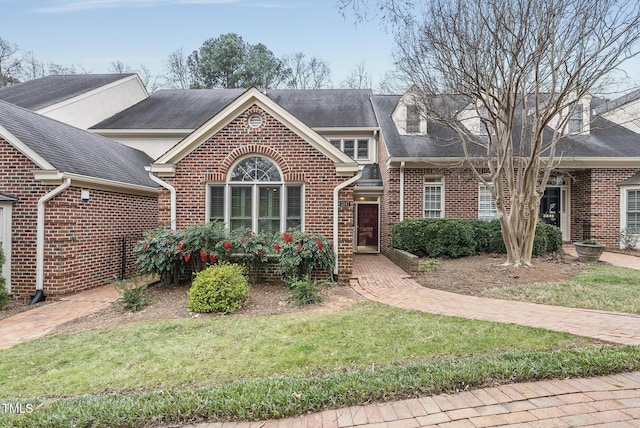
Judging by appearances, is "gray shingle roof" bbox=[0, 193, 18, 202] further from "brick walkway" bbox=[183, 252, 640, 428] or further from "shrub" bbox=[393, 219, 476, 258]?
"shrub" bbox=[393, 219, 476, 258]

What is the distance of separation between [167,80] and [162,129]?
17.1 metres

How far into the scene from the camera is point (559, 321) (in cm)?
474

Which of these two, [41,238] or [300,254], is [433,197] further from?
[41,238]

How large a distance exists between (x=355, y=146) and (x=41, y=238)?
11.5 metres

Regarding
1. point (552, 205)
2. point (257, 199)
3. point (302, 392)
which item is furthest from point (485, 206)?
point (302, 392)

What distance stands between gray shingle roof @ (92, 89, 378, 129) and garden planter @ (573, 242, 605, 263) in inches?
344

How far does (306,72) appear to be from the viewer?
27172 millimetres

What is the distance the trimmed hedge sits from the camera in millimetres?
10406

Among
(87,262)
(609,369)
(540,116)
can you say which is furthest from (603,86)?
(87,262)

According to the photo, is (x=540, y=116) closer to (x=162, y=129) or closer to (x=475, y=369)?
(x=475, y=369)

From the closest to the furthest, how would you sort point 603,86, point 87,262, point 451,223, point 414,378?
point 414,378 < point 87,262 < point 603,86 < point 451,223

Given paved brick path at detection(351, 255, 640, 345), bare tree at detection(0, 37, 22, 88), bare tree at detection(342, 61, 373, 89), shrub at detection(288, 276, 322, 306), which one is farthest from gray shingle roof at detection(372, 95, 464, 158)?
bare tree at detection(0, 37, 22, 88)

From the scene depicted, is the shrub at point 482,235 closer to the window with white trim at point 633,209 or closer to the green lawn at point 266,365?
the window with white trim at point 633,209

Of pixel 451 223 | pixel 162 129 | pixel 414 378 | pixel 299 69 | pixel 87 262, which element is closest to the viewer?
pixel 414 378
